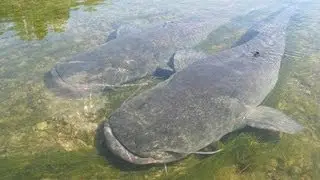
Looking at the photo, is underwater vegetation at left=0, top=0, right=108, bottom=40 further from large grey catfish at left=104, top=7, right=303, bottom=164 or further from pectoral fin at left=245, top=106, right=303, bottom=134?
pectoral fin at left=245, top=106, right=303, bottom=134

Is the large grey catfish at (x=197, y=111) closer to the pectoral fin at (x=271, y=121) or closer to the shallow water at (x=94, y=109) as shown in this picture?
the pectoral fin at (x=271, y=121)

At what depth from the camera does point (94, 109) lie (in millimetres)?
6078

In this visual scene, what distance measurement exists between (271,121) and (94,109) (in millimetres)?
2564

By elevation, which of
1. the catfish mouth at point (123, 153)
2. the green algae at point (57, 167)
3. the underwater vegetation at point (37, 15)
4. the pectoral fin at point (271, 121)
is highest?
the catfish mouth at point (123, 153)

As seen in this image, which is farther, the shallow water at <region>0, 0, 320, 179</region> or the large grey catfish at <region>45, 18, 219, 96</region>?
the large grey catfish at <region>45, 18, 219, 96</region>

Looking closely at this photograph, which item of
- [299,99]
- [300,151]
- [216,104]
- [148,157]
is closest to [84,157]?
[148,157]

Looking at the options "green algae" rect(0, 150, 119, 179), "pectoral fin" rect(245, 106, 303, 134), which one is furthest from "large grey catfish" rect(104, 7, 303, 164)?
"green algae" rect(0, 150, 119, 179)

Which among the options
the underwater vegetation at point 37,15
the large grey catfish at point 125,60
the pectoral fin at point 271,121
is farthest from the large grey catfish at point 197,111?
the underwater vegetation at point 37,15

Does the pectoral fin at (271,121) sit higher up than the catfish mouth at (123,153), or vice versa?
the catfish mouth at (123,153)

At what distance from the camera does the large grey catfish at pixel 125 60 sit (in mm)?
6277

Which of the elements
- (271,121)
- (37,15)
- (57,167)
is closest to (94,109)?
(57,167)

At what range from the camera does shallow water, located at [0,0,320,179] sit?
15.3 feet

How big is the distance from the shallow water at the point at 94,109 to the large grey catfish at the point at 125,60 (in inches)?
8.3

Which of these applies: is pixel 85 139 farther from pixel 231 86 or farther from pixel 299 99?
pixel 299 99
